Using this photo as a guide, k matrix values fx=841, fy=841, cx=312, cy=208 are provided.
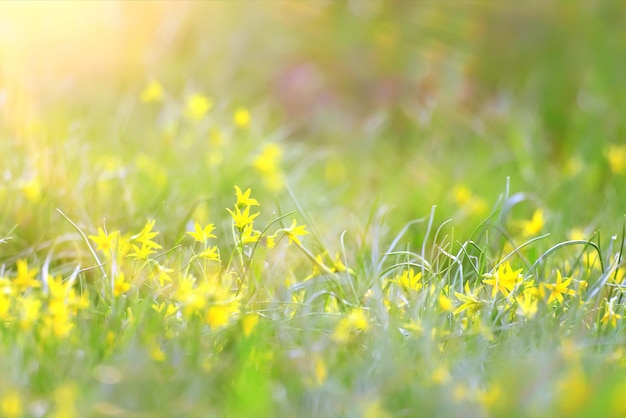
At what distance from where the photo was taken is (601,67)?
143 inches

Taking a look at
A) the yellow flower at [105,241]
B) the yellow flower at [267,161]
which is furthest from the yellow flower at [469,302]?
the yellow flower at [267,161]

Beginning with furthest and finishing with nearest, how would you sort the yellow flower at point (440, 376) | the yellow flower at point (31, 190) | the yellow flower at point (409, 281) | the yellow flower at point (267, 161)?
the yellow flower at point (267, 161), the yellow flower at point (31, 190), the yellow flower at point (409, 281), the yellow flower at point (440, 376)

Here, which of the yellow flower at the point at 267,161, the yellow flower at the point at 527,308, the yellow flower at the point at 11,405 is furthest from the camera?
the yellow flower at the point at 267,161

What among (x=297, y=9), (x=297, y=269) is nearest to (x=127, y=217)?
(x=297, y=269)

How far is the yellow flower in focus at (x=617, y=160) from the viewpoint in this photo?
2843mm

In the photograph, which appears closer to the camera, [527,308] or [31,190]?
[527,308]

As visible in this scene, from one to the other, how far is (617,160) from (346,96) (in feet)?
4.64

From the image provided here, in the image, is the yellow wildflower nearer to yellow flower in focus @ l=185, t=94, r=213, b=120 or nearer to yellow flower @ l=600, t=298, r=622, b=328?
yellow flower @ l=600, t=298, r=622, b=328

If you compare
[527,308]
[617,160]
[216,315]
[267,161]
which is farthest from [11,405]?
[617,160]

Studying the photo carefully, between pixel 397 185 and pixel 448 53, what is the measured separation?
1049 millimetres

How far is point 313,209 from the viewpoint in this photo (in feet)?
8.98

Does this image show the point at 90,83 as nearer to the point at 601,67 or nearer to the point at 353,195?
the point at 353,195

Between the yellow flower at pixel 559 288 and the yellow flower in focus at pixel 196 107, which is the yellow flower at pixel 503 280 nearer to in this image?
the yellow flower at pixel 559 288

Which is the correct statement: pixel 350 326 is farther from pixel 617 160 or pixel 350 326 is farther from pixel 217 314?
pixel 617 160
